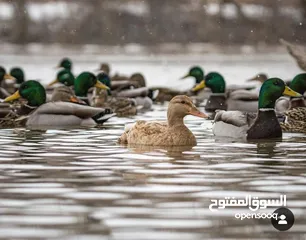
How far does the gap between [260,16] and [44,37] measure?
25.2 ft

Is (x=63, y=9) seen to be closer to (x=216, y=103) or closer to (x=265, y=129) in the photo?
(x=216, y=103)

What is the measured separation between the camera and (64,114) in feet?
46.6

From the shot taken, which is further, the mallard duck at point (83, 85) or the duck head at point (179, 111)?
the mallard duck at point (83, 85)

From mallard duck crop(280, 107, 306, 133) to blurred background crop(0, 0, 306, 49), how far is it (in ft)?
81.0

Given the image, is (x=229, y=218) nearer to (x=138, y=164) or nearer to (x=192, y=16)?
(x=138, y=164)

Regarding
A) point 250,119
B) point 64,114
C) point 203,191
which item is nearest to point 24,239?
point 203,191

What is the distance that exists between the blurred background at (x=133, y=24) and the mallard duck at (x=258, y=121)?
986 inches

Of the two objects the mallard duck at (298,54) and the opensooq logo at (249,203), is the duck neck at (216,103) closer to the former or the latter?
the mallard duck at (298,54)

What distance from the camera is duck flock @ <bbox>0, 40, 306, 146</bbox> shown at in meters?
11.4

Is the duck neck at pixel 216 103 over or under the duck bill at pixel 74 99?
under

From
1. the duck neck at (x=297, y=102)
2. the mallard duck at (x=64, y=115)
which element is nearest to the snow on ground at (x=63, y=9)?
the duck neck at (x=297, y=102)

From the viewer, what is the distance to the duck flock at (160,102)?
11.4 meters

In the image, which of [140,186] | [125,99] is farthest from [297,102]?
[140,186]

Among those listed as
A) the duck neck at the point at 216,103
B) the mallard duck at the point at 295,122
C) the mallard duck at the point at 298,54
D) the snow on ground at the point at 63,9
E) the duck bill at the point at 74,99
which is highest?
the snow on ground at the point at 63,9
